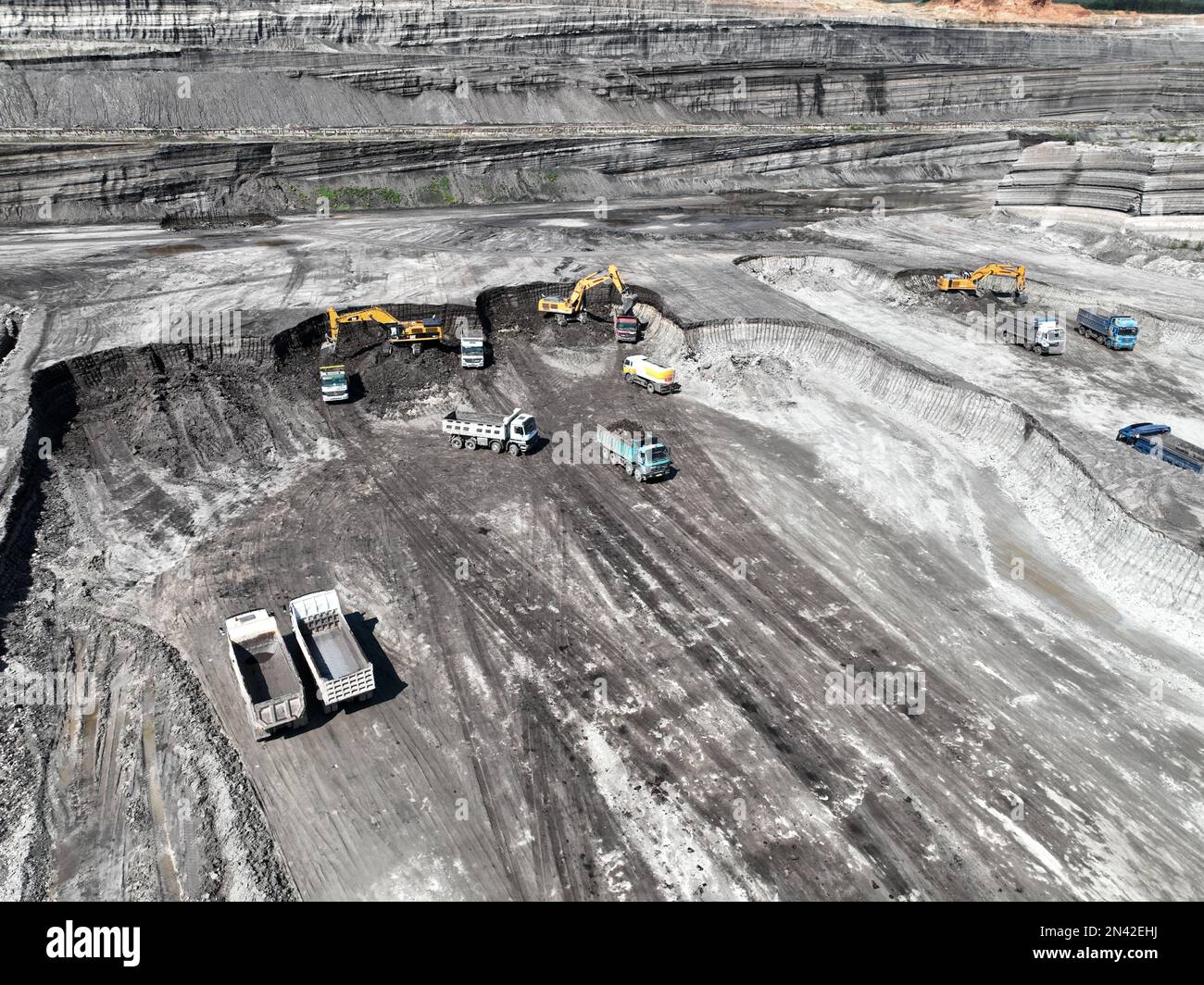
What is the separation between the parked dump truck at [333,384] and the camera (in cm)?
3219

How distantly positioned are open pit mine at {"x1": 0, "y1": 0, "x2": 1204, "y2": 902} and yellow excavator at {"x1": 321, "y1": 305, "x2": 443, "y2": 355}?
182 mm

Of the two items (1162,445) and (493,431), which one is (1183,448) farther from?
(493,431)

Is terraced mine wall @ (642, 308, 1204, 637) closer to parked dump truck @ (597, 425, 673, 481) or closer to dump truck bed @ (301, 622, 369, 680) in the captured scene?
parked dump truck @ (597, 425, 673, 481)

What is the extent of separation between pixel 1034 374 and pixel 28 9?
3204 inches

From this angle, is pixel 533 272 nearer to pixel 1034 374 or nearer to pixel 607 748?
pixel 1034 374

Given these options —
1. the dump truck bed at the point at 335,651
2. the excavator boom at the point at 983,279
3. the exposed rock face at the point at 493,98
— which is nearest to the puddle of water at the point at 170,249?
the exposed rock face at the point at 493,98

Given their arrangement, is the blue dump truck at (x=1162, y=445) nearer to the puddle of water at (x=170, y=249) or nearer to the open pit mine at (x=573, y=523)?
the open pit mine at (x=573, y=523)

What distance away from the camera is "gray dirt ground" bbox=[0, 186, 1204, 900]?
15859 mm

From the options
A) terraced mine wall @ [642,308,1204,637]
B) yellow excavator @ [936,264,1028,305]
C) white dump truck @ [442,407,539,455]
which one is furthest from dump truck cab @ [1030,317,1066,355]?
white dump truck @ [442,407,539,455]

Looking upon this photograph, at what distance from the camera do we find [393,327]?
35.2m

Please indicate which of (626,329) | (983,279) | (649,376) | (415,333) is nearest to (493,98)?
(626,329)

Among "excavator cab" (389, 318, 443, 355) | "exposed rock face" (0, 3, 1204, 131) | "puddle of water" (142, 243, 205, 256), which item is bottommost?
"excavator cab" (389, 318, 443, 355)

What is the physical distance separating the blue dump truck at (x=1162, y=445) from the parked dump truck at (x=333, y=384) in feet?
97.0
